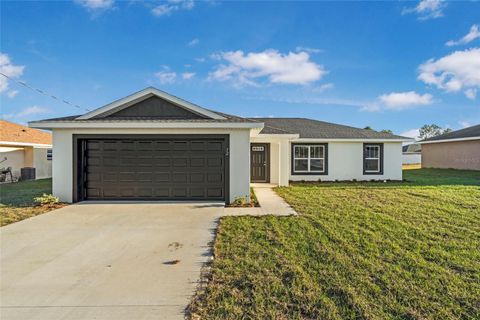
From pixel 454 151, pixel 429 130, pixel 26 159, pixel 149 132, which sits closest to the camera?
pixel 149 132

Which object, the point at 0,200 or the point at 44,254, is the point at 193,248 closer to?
the point at 44,254

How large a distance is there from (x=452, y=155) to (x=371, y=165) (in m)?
14.7

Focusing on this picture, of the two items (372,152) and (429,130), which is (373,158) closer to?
→ (372,152)

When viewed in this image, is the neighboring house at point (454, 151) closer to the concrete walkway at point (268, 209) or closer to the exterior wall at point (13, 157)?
the concrete walkway at point (268, 209)

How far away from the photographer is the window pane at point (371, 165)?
15617mm

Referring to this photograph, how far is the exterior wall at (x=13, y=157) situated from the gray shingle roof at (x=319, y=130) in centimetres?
1623

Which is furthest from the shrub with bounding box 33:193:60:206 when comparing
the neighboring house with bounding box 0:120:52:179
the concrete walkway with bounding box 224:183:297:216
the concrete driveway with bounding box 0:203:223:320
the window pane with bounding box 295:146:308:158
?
the window pane with bounding box 295:146:308:158

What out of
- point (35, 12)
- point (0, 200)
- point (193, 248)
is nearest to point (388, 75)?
point (193, 248)

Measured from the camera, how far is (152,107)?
9.80 meters

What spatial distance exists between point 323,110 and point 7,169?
81.9 ft

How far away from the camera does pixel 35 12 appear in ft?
41.1

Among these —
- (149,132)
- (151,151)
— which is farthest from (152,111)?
A: (151,151)

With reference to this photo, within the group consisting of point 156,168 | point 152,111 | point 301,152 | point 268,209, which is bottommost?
point 268,209

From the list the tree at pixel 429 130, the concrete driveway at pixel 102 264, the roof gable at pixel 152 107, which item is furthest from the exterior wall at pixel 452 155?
the tree at pixel 429 130
